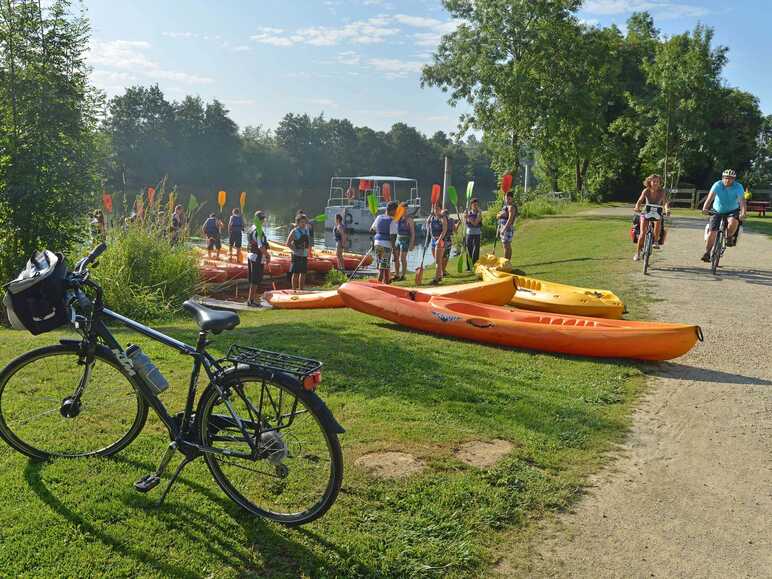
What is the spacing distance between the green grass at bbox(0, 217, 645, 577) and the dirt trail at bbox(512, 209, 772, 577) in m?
0.21

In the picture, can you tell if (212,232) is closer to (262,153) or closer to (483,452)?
(483,452)

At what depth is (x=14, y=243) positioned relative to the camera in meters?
10.3

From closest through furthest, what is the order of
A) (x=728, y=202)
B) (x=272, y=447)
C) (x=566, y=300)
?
(x=272, y=447) → (x=566, y=300) → (x=728, y=202)

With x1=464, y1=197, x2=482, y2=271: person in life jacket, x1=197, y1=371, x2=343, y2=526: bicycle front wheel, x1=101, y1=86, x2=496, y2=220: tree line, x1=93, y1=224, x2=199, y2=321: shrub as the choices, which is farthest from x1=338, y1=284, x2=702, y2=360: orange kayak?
x1=101, y1=86, x2=496, y2=220: tree line

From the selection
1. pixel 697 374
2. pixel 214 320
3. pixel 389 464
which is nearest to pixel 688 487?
pixel 389 464

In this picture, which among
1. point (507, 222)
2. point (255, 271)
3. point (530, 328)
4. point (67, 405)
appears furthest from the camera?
point (507, 222)

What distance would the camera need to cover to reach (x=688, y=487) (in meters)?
3.84

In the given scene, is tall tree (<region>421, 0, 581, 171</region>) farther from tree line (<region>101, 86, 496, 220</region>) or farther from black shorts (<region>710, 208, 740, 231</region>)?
tree line (<region>101, 86, 496, 220</region>)

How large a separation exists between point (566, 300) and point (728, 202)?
4.58m

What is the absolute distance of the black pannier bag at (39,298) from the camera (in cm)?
329

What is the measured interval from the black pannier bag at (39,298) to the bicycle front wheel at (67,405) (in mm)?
176

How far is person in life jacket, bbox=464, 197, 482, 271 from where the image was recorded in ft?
47.0

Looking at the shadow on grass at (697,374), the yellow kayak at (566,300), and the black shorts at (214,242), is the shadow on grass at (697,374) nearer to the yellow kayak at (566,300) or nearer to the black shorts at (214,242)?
the yellow kayak at (566,300)

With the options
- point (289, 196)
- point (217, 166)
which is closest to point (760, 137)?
point (289, 196)
